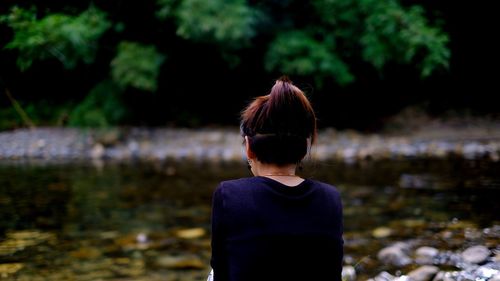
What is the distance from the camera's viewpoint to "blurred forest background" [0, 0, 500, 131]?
10219 millimetres

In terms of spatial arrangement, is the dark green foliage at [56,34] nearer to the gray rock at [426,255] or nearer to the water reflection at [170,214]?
the water reflection at [170,214]

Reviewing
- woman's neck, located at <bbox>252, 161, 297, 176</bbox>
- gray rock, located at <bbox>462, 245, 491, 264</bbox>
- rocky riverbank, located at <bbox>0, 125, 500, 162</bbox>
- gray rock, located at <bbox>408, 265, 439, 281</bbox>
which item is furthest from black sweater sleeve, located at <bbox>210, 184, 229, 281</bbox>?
rocky riverbank, located at <bbox>0, 125, 500, 162</bbox>

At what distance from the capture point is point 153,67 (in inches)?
404

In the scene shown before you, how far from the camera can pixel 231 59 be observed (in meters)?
10.9

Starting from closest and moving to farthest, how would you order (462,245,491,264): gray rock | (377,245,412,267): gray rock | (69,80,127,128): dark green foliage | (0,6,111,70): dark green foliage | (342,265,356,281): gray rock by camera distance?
(342,265,356,281): gray rock < (462,245,491,264): gray rock < (377,245,412,267): gray rock < (0,6,111,70): dark green foliage < (69,80,127,128): dark green foliage

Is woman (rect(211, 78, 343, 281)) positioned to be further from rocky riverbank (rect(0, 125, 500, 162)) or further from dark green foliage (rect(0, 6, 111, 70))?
dark green foliage (rect(0, 6, 111, 70))

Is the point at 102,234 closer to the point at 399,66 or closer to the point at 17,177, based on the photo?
the point at 17,177

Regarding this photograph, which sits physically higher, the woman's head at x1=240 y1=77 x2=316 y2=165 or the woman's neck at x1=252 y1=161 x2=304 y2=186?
the woman's head at x1=240 y1=77 x2=316 y2=165

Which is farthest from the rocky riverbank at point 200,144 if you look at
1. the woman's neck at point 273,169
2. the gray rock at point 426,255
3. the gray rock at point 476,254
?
the woman's neck at point 273,169

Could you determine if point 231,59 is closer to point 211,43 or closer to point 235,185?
point 211,43

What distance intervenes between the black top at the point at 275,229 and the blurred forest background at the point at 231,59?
28.4ft

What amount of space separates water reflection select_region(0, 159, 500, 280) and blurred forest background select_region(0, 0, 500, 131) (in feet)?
11.2

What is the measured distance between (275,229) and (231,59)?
9.83 metres

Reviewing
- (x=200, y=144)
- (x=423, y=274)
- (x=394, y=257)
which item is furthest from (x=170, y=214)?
(x=200, y=144)
